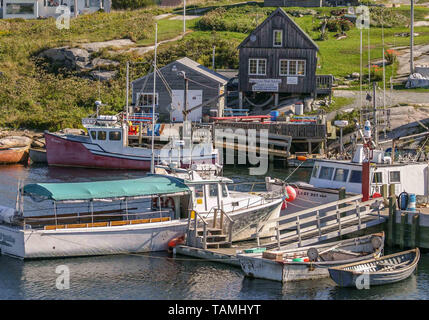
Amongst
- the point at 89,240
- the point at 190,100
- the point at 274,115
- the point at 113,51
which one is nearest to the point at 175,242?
the point at 89,240

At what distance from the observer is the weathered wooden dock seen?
27953 millimetres

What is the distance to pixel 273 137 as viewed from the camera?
54812 millimetres

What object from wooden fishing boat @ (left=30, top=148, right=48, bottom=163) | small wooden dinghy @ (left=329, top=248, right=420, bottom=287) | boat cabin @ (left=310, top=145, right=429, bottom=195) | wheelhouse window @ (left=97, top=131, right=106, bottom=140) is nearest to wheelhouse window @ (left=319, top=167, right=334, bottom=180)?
boat cabin @ (left=310, top=145, right=429, bottom=195)

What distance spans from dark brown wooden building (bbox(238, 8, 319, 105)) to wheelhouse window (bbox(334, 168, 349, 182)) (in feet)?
93.6

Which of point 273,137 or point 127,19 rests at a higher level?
point 127,19

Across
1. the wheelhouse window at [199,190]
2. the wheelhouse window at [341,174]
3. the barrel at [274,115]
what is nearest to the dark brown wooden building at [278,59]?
the barrel at [274,115]

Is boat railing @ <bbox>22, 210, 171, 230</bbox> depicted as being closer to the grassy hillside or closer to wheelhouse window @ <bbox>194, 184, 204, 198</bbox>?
wheelhouse window @ <bbox>194, 184, 204, 198</bbox>

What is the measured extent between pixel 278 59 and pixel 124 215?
34154mm

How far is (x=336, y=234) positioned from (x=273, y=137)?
85.2 ft

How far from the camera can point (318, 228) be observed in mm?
28859
